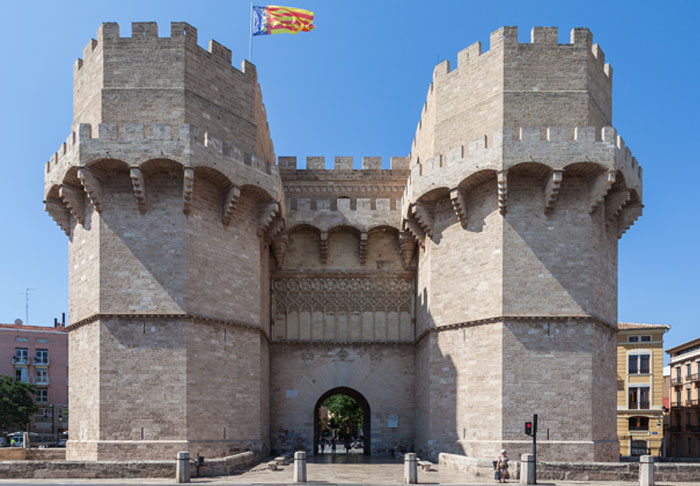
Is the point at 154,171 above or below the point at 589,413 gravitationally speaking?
above

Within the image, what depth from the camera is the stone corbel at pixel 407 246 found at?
1091 inches

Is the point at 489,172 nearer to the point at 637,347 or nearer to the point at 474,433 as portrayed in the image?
the point at 474,433

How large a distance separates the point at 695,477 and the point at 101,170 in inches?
771

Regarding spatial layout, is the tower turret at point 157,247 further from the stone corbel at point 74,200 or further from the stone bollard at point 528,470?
the stone bollard at point 528,470

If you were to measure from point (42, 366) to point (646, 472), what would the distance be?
162 feet

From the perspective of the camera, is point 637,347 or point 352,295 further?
point 637,347

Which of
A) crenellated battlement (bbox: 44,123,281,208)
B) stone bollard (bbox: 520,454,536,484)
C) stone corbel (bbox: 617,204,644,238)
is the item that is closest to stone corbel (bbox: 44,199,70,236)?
crenellated battlement (bbox: 44,123,281,208)

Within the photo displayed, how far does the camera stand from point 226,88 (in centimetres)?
2411

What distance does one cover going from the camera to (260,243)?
25.6 meters

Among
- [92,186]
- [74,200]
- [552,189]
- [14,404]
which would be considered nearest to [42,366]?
[14,404]

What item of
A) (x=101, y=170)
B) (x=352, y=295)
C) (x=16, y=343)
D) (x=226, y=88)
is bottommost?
(x=16, y=343)

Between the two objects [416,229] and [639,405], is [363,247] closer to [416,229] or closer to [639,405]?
[416,229]

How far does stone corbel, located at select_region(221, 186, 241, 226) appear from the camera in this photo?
2328 centimetres

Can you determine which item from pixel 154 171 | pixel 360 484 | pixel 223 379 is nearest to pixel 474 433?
pixel 360 484
